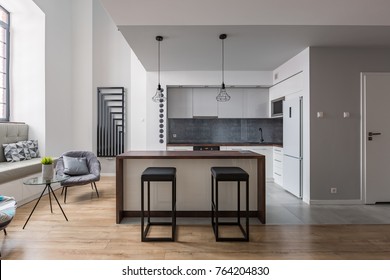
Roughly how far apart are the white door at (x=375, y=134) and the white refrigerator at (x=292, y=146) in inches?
36.4

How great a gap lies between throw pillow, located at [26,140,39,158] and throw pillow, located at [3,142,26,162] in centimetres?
18

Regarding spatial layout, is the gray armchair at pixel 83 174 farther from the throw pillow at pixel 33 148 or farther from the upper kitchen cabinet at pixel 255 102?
the upper kitchen cabinet at pixel 255 102

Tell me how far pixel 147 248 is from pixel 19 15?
522 centimetres

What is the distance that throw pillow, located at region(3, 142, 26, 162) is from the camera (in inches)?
157

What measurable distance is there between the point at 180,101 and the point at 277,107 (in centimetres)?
223

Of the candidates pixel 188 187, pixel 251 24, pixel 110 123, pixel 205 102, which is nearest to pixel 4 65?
pixel 110 123

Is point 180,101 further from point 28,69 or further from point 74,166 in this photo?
point 28,69

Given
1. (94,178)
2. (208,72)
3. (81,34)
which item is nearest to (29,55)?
(81,34)

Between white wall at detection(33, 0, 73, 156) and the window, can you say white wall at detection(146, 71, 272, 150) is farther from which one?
the window

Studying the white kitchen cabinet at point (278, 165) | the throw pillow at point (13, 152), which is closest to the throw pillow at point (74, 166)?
the throw pillow at point (13, 152)

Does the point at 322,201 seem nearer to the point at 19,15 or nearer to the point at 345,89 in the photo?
the point at 345,89

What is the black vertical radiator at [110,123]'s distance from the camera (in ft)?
18.6

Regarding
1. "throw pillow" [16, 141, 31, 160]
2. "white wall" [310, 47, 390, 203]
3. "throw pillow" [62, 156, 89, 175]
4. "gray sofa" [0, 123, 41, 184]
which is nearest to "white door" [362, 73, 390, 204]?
"white wall" [310, 47, 390, 203]

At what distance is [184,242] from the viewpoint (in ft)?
7.84
